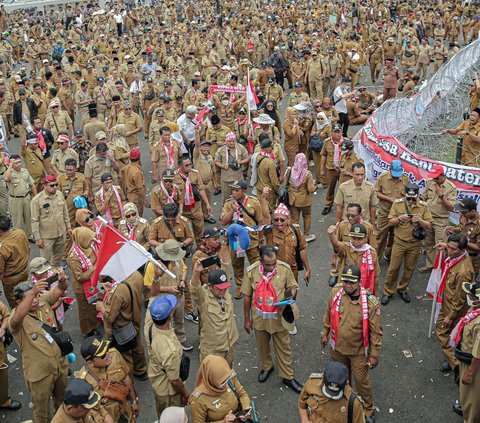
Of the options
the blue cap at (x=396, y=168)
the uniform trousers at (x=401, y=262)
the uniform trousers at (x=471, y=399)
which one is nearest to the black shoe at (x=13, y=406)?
the uniform trousers at (x=471, y=399)

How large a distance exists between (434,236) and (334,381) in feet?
16.1

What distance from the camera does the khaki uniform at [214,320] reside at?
5773mm

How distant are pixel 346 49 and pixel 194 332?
16404 mm

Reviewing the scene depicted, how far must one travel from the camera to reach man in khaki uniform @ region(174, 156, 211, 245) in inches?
360

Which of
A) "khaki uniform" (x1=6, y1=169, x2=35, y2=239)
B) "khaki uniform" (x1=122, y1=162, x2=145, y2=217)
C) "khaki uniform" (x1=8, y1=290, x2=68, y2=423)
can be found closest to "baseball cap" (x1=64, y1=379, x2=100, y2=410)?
"khaki uniform" (x1=8, y1=290, x2=68, y2=423)

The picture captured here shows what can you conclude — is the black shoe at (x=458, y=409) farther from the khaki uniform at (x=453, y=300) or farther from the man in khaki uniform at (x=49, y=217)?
the man in khaki uniform at (x=49, y=217)

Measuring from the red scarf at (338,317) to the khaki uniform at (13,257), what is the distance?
452 cm

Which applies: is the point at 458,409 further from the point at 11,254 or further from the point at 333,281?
the point at 11,254

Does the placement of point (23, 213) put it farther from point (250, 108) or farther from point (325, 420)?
point (325, 420)

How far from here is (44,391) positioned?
5.53 meters

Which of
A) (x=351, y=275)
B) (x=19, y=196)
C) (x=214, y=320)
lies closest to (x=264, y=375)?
(x=214, y=320)

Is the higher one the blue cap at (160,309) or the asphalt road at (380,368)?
the blue cap at (160,309)

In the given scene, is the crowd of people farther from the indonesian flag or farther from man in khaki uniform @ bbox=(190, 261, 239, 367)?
the indonesian flag

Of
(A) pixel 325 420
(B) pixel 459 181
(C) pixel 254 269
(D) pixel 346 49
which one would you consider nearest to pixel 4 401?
(C) pixel 254 269
